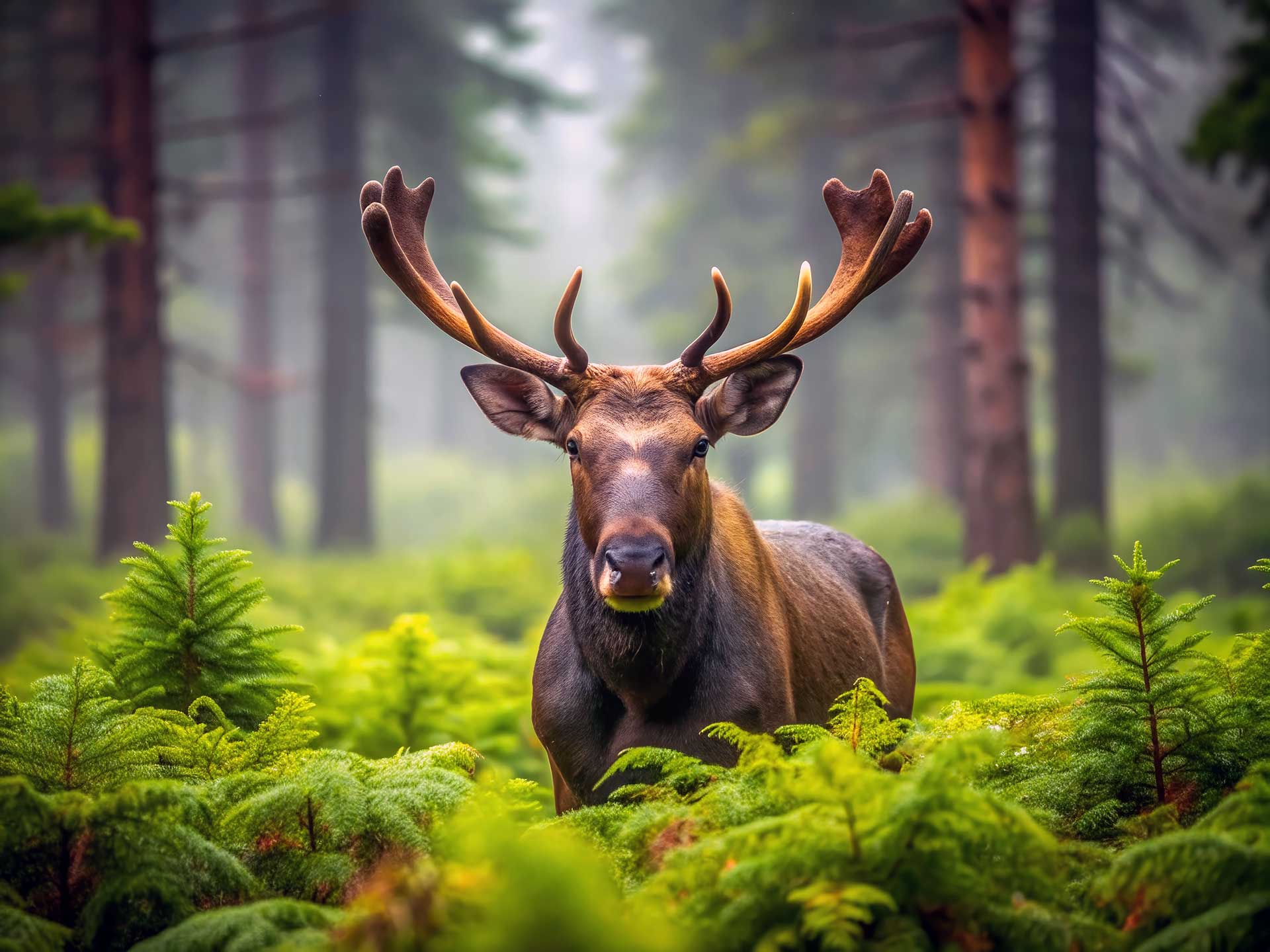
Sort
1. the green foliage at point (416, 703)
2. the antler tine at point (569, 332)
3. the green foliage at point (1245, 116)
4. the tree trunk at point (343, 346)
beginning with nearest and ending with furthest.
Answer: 1. the antler tine at point (569, 332)
2. the green foliage at point (416, 703)
3. the green foliage at point (1245, 116)
4. the tree trunk at point (343, 346)

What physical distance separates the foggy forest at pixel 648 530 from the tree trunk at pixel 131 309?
0.06 m

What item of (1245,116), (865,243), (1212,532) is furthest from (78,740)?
(1212,532)

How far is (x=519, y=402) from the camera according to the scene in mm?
5090

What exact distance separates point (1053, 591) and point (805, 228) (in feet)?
47.6

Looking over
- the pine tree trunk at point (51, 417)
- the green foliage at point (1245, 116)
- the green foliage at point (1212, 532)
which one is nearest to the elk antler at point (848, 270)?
the green foliage at point (1245, 116)

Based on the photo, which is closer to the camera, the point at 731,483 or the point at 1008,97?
the point at 731,483

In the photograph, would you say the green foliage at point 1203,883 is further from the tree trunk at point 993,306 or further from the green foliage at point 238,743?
the tree trunk at point 993,306

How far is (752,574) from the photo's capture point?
4801mm

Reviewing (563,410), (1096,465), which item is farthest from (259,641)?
(1096,465)

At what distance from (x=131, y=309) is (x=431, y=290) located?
10115mm

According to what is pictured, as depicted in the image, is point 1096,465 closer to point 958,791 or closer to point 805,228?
point 805,228

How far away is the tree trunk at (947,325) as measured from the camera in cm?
2067

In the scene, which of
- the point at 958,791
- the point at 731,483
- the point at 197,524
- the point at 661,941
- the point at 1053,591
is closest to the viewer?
the point at 661,941

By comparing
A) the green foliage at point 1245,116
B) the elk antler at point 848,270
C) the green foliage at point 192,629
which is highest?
the green foliage at point 1245,116
